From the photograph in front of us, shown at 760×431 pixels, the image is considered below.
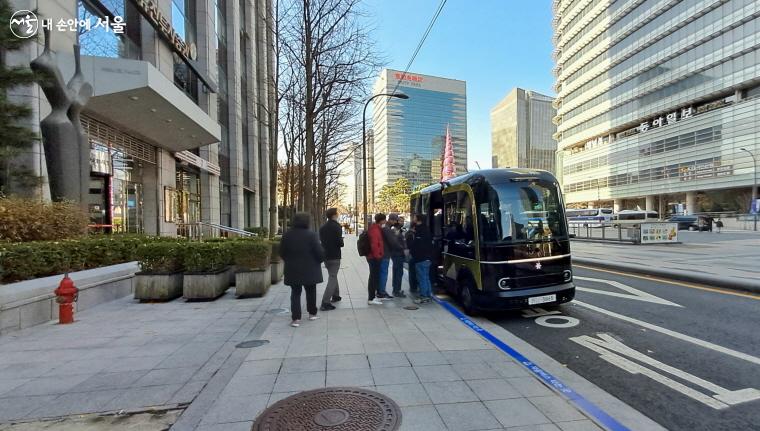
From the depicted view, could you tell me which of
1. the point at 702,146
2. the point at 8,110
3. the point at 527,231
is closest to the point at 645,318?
the point at 527,231

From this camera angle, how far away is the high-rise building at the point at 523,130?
96750 millimetres

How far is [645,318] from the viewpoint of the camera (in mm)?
6766

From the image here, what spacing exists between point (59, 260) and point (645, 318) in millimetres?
10674

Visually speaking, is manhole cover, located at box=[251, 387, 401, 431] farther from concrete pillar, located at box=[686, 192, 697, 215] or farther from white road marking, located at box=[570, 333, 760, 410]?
concrete pillar, located at box=[686, 192, 697, 215]

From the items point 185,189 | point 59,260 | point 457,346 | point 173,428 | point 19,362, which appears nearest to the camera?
point 173,428

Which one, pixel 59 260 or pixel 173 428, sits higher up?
pixel 59 260

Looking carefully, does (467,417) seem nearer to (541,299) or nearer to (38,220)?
(541,299)

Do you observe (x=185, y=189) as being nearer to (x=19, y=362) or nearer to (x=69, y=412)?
(x=19, y=362)

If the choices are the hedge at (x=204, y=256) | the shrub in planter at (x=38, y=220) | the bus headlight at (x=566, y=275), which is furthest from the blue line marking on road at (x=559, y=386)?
the shrub in planter at (x=38, y=220)

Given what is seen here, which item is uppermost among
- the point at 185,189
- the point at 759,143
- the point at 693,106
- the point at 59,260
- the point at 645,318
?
the point at 693,106

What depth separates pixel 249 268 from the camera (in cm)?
887

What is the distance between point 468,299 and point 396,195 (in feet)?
296

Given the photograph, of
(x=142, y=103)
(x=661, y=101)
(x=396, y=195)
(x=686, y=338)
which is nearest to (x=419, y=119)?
(x=142, y=103)

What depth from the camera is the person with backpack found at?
8.35 meters
